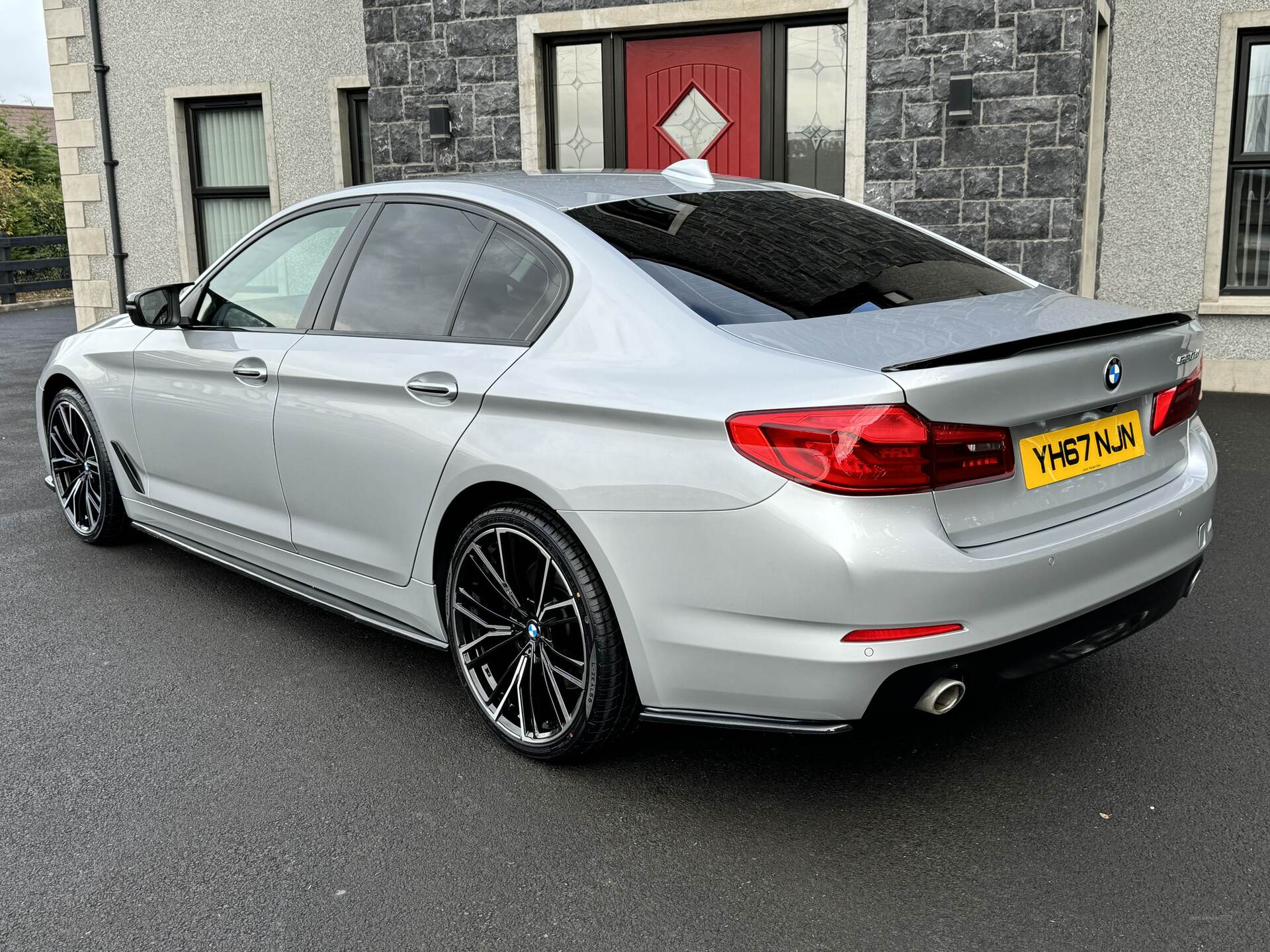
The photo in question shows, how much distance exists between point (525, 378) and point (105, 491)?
300 centimetres

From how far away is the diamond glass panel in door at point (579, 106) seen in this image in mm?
9578

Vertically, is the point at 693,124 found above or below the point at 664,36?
below

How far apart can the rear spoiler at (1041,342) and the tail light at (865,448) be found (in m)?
0.13

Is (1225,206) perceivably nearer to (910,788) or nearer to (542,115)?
(542,115)

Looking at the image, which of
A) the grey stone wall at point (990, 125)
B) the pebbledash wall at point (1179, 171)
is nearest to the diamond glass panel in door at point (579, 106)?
the grey stone wall at point (990, 125)

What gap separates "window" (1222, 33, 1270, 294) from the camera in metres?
9.58

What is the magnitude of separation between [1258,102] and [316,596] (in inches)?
351

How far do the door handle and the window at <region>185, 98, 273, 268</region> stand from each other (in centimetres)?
945

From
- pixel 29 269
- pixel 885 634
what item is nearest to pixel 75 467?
pixel 885 634

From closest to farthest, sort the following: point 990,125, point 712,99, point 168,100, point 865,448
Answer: point 865,448, point 990,125, point 712,99, point 168,100

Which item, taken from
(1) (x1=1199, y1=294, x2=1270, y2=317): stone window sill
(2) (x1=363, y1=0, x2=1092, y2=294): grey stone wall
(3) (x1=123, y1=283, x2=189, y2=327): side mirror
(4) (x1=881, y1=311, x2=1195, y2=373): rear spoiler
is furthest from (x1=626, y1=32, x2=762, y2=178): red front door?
(4) (x1=881, y1=311, x2=1195, y2=373): rear spoiler

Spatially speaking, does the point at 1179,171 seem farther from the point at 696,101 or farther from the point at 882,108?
the point at 696,101

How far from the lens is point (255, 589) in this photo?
5.00 meters

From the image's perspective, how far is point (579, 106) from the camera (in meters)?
9.66
